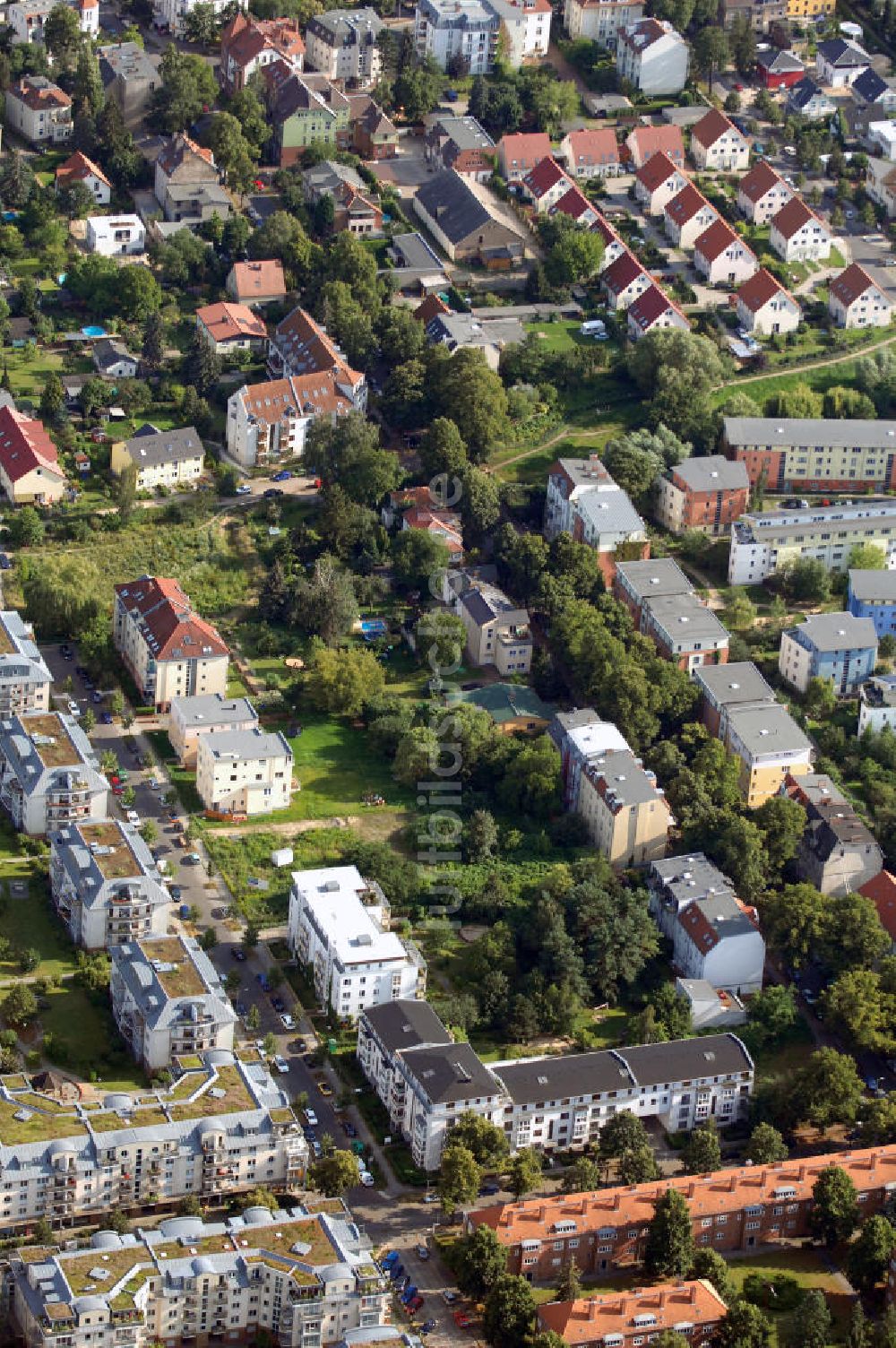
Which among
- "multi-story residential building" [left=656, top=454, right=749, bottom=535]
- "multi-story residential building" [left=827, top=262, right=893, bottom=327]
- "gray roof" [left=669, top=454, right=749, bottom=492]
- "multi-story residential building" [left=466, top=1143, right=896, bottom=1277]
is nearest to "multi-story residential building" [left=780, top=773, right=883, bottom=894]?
"multi-story residential building" [left=466, top=1143, right=896, bottom=1277]

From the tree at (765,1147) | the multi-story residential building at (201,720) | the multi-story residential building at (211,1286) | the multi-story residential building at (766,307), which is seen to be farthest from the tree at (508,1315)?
the multi-story residential building at (766,307)

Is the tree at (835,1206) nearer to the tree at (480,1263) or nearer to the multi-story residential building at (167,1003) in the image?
the tree at (480,1263)

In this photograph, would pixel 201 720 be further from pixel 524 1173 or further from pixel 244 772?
pixel 524 1173

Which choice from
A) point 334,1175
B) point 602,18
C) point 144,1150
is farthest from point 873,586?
point 602,18

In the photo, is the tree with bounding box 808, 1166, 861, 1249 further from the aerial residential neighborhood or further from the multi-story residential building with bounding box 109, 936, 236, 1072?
the multi-story residential building with bounding box 109, 936, 236, 1072

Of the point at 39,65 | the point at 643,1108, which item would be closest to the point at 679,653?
the point at 643,1108

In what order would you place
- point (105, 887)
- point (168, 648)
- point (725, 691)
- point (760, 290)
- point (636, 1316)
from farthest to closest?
point (760, 290)
point (725, 691)
point (168, 648)
point (105, 887)
point (636, 1316)
